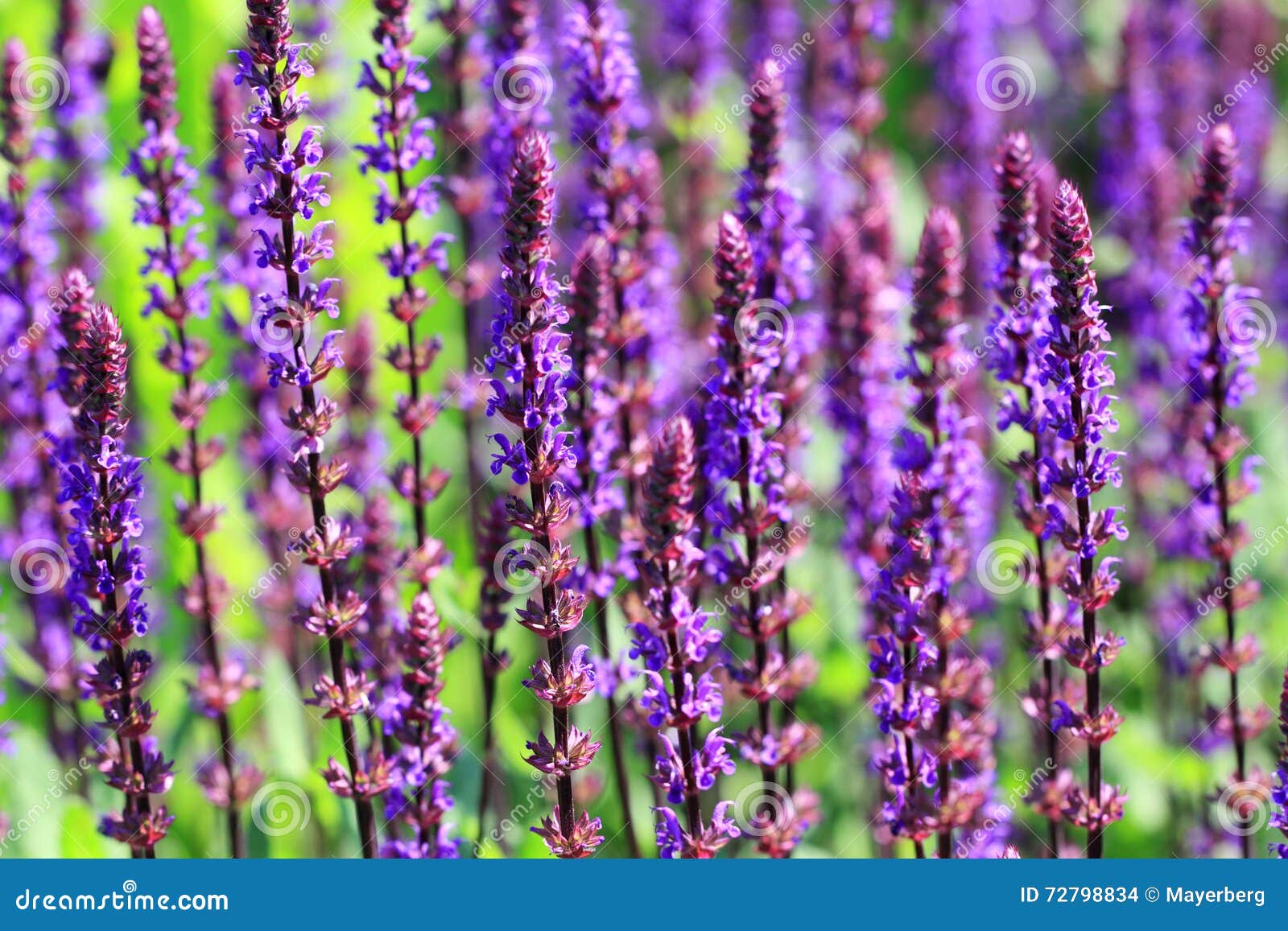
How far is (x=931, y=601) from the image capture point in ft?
19.0

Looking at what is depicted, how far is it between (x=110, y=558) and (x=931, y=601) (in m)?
3.30

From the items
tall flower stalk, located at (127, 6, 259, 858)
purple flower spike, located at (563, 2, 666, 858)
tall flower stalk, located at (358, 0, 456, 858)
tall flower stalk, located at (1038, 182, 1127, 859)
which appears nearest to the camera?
tall flower stalk, located at (1038, 182, 1127, 859)

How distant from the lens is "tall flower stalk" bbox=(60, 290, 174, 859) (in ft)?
15.8

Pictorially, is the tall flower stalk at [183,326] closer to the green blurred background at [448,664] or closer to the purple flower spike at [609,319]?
the green blurred background at [448,664]

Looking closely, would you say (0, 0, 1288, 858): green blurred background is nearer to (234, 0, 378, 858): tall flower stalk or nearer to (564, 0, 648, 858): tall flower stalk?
(564, 0, 648, 858): tall flower stalk

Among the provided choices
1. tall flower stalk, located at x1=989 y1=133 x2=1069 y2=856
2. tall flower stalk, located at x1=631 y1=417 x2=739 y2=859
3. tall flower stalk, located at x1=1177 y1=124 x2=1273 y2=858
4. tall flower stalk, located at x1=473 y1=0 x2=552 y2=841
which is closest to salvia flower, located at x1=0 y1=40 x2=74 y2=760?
tall flower stalk, located at x1=473 y1=0 x2=552 y2=841

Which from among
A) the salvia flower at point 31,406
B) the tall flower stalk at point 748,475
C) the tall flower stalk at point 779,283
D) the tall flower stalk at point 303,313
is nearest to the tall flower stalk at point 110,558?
the tall flower stalk at point 303,313

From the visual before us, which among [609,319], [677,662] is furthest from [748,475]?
[609,319]

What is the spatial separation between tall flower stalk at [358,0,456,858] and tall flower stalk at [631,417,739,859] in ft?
2.84

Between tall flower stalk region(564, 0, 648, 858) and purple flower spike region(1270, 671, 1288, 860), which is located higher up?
tall flower stalk region(564, 0, 648, 858)

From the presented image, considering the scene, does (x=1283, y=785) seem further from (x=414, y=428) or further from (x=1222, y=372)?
(x=414, y=428)

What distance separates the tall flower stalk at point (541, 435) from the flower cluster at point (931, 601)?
4.04 feet

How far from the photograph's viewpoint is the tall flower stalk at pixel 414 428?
5.43 metres

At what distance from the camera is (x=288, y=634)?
794 centimetres
